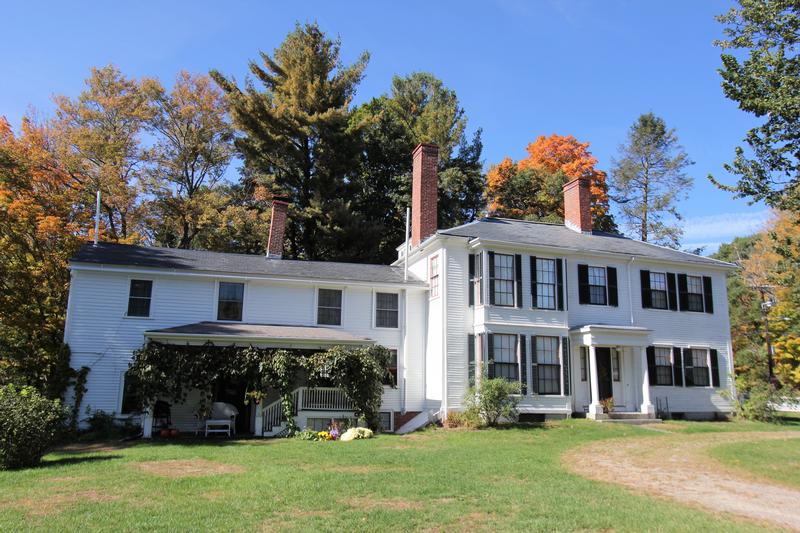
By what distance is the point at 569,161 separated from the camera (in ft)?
133

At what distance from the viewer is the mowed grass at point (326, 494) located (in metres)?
7.49

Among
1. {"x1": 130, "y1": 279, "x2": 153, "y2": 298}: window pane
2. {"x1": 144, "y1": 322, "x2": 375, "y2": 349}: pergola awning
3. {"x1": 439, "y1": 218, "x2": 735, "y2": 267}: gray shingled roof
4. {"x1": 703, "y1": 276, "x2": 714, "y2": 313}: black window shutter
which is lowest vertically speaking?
{"x1": 144, "y1": 322, "x2": 375, "y2": 349}: pergola awning

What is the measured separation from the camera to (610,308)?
21.9 metres

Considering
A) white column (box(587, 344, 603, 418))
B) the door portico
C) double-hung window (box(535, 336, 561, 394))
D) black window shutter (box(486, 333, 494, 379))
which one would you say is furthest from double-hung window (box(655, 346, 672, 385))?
black window shutter (box(486, 333, 494, 379))

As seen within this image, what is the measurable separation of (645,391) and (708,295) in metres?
5.75

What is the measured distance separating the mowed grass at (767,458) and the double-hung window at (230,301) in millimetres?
14517

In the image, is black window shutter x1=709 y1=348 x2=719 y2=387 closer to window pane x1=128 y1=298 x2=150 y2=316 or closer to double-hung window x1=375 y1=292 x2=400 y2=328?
double-hung window x1=375 y1=292 x2=400 y2=328

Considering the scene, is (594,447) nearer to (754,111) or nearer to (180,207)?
(754,111)

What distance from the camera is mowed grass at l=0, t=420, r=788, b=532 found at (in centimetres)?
749

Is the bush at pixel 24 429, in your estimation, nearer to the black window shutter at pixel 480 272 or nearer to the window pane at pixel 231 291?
the window pane at pixel 231 291

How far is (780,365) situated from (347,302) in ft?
82.2

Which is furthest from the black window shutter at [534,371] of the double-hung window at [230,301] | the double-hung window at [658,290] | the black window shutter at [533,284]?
the double-hung window at [230,301]

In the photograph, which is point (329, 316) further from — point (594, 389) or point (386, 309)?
point (594, 389)

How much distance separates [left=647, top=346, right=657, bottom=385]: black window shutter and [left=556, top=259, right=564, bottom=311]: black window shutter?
13.9 feet
